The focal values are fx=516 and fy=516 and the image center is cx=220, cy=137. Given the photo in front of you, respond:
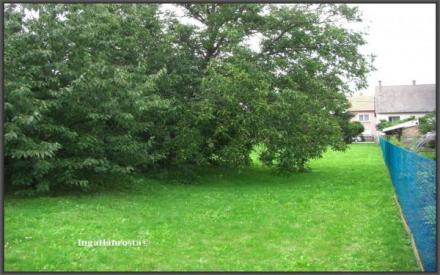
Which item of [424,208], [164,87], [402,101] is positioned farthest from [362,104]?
[424,208]

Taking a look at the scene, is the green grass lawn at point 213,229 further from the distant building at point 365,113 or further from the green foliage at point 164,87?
the distant building at point 365,113

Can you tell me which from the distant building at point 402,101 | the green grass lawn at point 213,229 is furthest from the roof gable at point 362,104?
the green grass lawn at point 213,229

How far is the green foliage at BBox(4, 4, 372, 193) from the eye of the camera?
11273mm

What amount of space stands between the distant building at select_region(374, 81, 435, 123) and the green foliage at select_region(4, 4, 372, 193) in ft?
120

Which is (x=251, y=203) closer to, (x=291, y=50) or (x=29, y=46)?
(x=29, y=46)

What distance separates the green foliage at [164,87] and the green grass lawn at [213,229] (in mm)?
1054

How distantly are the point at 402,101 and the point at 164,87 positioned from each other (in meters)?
44.4

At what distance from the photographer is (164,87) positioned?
15.3 metres

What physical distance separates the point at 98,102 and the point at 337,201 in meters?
6.13

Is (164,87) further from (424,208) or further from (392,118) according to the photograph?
(392,118)

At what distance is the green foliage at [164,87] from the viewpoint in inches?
444

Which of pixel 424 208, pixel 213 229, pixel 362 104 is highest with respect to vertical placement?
pixel 362 104

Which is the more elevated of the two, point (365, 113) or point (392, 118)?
point (365, 113)

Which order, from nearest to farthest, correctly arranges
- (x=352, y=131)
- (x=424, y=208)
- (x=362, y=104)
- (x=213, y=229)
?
(x=424, y=208)
(x=213, y=229)
(x=352, y=131)
(x=362, y=104)
